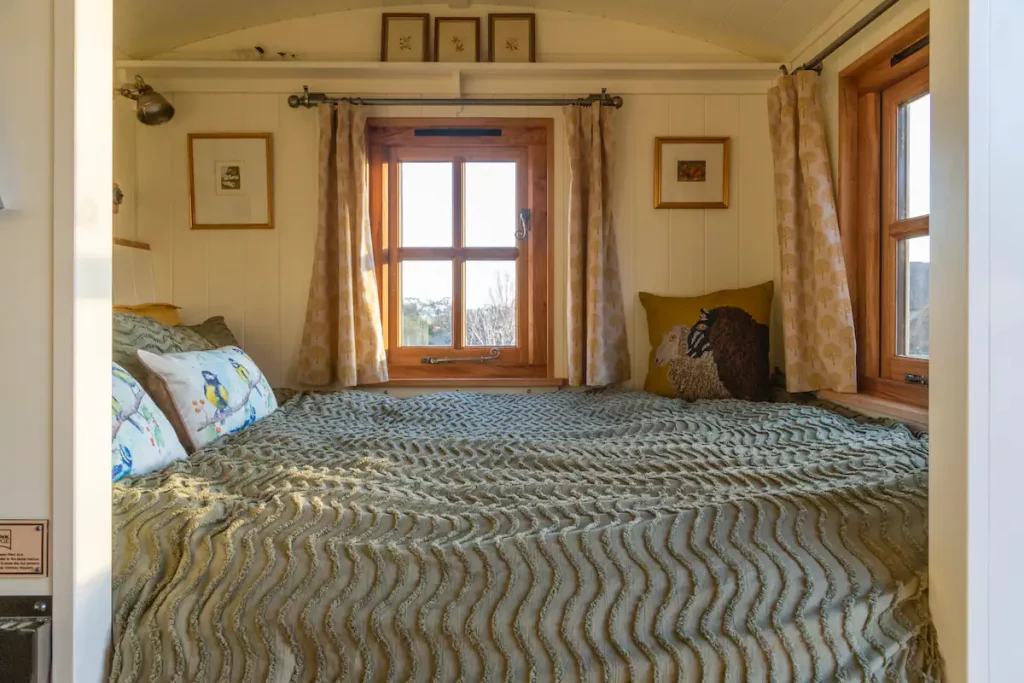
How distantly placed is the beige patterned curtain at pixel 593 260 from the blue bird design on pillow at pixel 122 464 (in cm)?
161

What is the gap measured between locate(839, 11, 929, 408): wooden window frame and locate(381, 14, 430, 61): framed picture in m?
1.60

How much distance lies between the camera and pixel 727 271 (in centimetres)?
254

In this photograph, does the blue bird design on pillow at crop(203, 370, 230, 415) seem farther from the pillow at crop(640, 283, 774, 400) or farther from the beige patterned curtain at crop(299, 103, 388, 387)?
the pillow at crop(640, 283, 774, 400)

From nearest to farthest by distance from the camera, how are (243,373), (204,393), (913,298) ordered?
(204,393) < (243,373) < (913,298)

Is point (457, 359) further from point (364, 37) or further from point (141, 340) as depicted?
point (364, 37)

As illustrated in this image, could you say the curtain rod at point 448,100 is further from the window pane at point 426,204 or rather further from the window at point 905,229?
the window at point 905,229

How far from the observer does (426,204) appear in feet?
8.48

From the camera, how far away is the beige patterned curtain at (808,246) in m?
1.97

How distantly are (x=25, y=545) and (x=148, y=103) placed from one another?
6.81 ft

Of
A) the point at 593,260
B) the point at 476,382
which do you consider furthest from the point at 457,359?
the point at 593,260

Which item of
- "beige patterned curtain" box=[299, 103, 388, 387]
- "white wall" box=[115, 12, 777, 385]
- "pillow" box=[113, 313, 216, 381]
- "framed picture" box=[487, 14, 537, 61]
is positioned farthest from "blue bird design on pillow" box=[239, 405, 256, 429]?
"framed picture" box=[487, 14, 537, 61]

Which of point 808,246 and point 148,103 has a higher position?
point 148,103
